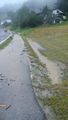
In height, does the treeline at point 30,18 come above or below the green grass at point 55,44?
below

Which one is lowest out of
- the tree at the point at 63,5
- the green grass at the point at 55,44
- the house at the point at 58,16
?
the house at the point at 58,16

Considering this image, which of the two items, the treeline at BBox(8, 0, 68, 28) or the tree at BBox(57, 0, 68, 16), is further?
the tree at BBox(57, 0, 68, 16)

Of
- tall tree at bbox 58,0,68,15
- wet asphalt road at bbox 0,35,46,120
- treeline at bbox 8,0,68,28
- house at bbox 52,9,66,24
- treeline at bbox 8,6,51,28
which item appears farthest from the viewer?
tall tree at bbox 58,0,68,15

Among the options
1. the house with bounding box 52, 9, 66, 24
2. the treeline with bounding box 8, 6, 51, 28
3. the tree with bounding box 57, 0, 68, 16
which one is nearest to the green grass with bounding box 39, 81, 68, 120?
the treeline with bounding box 8, 6, 51, 28

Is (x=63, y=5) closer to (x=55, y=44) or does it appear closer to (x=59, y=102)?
(x=55, y=44)

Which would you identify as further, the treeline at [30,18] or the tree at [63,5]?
the tree at [63,5]

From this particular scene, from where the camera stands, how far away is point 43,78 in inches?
779

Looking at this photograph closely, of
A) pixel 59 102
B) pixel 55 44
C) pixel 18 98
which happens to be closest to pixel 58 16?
pixel 55 44

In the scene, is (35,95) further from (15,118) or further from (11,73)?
(11,73)

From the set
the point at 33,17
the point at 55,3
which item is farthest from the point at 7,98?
the point at 55,3

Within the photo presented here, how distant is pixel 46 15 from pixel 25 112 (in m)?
122

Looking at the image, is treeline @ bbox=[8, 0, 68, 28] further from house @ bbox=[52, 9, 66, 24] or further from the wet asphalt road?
the wet asphalt road

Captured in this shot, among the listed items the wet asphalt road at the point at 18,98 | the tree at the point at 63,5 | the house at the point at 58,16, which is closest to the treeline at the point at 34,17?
the tree at the point at 63,5

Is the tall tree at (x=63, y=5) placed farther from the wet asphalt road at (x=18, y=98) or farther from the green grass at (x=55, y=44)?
the wet asphalt road at (x=18, y=98)
